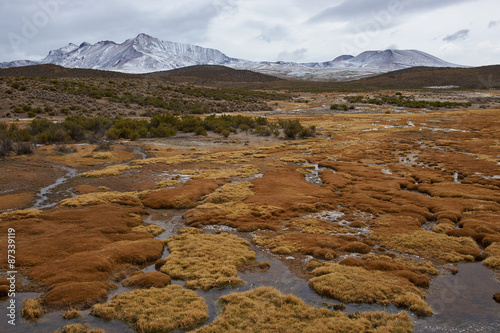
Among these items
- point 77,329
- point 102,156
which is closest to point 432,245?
point 77,329

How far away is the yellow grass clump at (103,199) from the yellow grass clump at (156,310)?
30.7ft

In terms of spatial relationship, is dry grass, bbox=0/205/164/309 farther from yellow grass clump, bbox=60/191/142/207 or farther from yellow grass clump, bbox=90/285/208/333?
yellow grass clump, bbox=60/191/142/207

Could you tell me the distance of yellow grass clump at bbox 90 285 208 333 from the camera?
872cm

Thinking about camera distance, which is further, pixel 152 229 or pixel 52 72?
pixel 52 72

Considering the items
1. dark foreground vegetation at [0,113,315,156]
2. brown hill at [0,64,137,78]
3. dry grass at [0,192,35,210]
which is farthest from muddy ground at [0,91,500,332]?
brown hill at [0,64,137,78]

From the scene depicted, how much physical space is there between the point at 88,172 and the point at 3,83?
51639 mm

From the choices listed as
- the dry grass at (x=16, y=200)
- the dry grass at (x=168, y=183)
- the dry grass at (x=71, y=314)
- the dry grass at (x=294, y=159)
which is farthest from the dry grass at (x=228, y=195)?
the dry grass at (x=71, y=314)

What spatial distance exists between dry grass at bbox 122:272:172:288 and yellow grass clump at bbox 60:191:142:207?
8.11 m

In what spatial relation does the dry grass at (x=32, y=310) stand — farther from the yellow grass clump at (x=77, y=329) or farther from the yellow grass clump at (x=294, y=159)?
the yellow grass clump at (x=294, y=159)

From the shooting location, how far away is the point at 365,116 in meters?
63.5

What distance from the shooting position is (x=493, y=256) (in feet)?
39.7

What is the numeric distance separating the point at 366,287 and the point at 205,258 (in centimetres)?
555

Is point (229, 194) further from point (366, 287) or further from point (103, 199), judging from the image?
point (366, 287)

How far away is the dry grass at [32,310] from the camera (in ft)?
29.3
